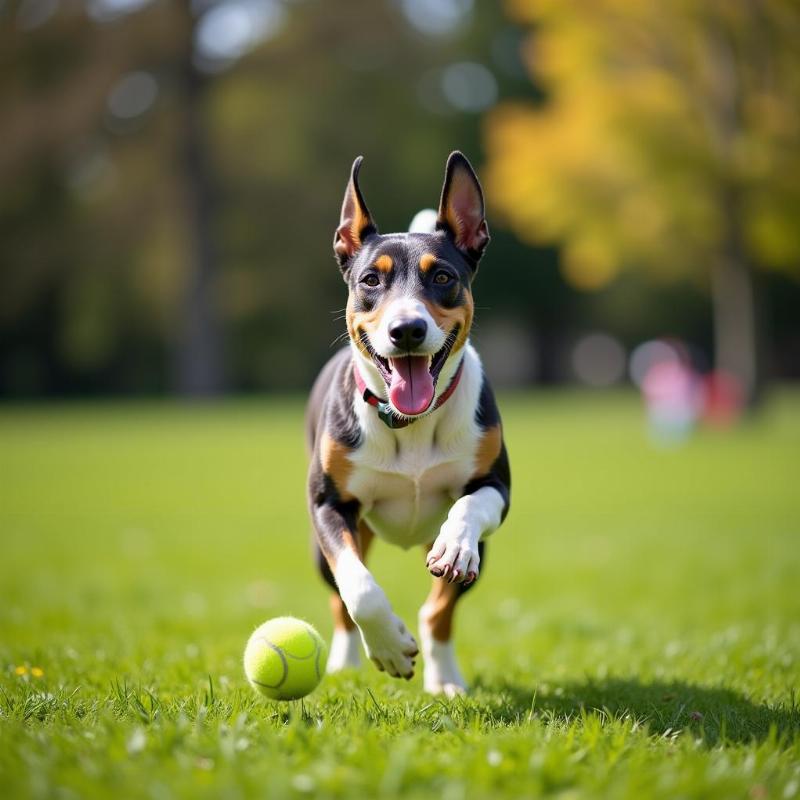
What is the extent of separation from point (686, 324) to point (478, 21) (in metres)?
15.9

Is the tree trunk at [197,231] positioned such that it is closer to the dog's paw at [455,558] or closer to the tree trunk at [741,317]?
the tree trunk at [741,317]

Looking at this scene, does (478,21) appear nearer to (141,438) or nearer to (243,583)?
(141,438)

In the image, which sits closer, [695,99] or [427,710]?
[427,710]

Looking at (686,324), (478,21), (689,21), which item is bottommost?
(686,324)

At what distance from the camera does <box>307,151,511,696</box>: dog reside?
4035 millimetres

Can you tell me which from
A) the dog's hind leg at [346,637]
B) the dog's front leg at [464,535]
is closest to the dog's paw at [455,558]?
the dog's front leg at [464,535]

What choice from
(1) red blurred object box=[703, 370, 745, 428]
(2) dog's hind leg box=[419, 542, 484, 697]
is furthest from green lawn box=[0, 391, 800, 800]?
(1) red blurred object box=[703, 370, 745, 428]

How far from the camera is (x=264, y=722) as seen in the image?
3500mm

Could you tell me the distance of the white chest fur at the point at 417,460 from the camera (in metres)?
4.34

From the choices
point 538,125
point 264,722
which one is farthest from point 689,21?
point 264,722

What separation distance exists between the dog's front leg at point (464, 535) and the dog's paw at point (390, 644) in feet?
0.81

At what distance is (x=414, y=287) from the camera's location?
13.9ft

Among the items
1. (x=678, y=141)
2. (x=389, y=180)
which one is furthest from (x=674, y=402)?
(x=389, y=180)

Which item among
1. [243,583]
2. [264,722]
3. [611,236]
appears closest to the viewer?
[264,722]
